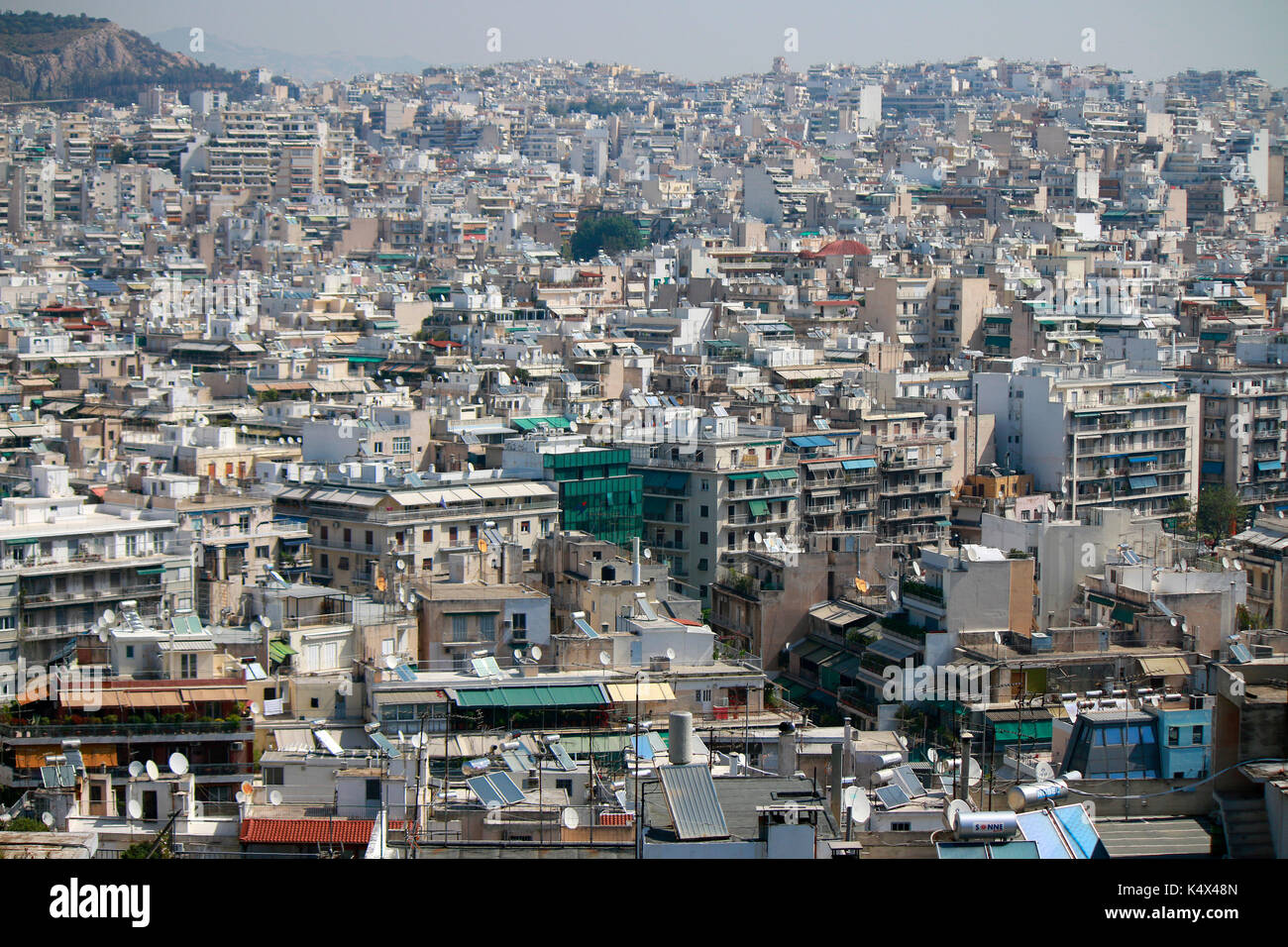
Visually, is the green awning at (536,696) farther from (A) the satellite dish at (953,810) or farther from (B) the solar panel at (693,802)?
(B) the solar panel at (693,802)

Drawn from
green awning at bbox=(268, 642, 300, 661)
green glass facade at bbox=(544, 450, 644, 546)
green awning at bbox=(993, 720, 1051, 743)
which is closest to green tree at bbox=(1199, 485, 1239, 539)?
green glass facade at bbox=(544, 450, 644, 546)

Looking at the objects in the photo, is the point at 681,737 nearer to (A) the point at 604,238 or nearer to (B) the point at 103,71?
(A) the point at 604,238

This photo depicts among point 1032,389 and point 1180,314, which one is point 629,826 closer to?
point 1032,389

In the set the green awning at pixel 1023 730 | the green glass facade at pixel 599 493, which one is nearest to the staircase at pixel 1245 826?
the green awning at pixel 1023 730

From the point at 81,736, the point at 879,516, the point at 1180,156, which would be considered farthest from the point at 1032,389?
the point at 1180,156
